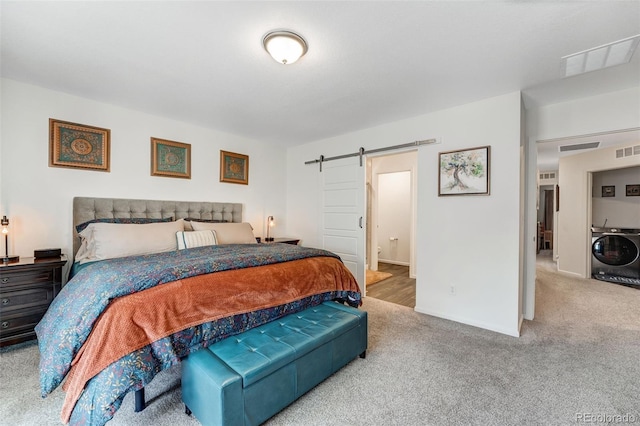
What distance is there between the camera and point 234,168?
4348 mm

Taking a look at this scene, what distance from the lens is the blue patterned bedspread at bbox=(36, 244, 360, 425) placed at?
1.33m

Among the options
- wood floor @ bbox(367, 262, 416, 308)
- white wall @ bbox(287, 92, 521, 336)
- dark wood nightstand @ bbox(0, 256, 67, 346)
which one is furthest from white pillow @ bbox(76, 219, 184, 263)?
white wall @ bbox(287, 92, 521, 336)

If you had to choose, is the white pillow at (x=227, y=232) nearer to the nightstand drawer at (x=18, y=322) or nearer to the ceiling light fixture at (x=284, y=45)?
the nightstand drawer at (x=18, y=322)

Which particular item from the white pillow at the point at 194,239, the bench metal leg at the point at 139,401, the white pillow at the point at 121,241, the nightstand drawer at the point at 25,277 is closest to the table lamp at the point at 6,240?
the nightstand drawer at the point at 25,277

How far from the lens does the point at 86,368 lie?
1.33 metres

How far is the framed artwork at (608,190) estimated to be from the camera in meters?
5.28

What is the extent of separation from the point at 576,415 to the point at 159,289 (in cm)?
266

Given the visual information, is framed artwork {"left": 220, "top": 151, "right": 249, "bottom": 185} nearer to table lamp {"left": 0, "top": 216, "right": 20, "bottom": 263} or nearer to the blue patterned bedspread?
table lamp {"left": 0, "top": 216, "right": 20, "bottom": 263}

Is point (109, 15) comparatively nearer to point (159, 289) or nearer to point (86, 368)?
point (159, 289)

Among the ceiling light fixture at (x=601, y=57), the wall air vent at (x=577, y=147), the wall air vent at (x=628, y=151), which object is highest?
the ceiling light fixture at (x=601, y=57)

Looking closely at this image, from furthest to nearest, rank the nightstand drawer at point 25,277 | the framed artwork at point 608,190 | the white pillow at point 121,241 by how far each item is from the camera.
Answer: the framed artwork at point 608,190
the white pillow at point 121,241
the nightstand drawer at point 25,277

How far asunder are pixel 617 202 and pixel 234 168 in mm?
7254

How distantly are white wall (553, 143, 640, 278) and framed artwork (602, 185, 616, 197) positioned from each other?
28.0 inches

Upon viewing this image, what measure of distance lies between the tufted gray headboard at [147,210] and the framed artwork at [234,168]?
41 centimetres
